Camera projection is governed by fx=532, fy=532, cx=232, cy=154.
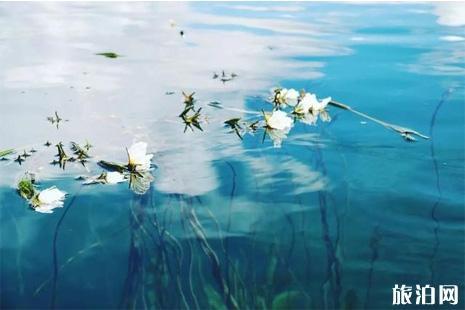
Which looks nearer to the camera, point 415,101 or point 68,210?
point 68,210

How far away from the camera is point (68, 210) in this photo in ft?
6.90

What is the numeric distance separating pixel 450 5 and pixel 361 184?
6.57 metres

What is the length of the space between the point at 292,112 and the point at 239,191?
1234 millimetres

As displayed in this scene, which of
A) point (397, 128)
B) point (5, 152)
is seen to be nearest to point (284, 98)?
point (397, 128)

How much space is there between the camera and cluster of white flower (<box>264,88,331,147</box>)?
3.02 metres

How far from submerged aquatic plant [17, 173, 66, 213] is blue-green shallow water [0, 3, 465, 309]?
0.03 m

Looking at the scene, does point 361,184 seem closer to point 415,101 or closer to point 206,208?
point 206,208

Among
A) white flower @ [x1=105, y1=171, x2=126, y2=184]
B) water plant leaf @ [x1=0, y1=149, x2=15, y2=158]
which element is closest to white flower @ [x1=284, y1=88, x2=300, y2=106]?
white flower @ [x1=105, y1=171, x2=126, y2=184]

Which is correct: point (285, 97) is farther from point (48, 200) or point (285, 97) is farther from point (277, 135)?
point (48, 200)

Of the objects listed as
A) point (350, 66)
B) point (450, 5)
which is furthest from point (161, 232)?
point (450, 5)

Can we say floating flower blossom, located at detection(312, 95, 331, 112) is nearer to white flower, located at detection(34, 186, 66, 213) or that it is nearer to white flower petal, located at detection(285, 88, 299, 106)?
white flower petal, located at detection(285, 88, 299, 106)

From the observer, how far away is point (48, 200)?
2.13 metres

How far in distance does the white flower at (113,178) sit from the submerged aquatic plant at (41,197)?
20 cm

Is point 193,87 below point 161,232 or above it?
above
